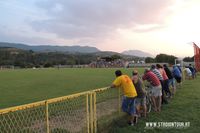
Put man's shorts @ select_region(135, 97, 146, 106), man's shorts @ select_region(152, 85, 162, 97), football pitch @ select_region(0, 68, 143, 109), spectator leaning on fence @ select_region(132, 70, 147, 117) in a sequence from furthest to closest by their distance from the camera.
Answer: football pitch @ select_region(0, 68, 143, 109)
man's shorts @ select_region(152, 85, 162, 97)
man's shorts @ select_region(135, 97, 146, 106)
spectator leaning on fence @ select_region(132, 70, 147, 117)

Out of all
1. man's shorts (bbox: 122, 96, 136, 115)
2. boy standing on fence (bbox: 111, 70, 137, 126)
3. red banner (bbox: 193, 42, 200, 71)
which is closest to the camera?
boy standing on fence (bbox: 111, 70, 137, 126)

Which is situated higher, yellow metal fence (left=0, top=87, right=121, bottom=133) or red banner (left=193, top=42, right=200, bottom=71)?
red banner (left=193, top=42, right=200, bottom=71)

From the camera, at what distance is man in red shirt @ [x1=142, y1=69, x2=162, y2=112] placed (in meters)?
12.5

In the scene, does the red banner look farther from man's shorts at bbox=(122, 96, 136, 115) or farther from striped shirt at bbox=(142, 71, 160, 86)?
man's shorts at bbox=(122, 96, 136, 115)

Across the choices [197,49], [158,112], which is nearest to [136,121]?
[158,112]

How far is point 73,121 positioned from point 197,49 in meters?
34.8

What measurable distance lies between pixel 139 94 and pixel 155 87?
193 cm

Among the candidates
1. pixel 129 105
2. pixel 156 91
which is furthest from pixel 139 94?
pixel 156 91

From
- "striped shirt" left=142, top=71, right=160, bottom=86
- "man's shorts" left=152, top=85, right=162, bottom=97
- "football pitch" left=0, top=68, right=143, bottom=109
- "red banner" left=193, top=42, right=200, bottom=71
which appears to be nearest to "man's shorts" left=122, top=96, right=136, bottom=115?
"striped shirt" left=142, top=71, right=160, bottom=86

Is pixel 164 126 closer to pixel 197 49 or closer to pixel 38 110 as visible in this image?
pixel 38 110

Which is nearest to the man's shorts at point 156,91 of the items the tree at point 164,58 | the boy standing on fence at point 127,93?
the boy standing on fence at point 127,93

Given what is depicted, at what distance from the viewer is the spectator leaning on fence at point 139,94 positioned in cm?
1066

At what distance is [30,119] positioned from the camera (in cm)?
771

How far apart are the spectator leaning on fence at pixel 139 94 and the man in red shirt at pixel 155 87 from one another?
132 centimetres
